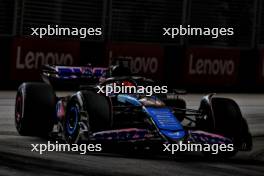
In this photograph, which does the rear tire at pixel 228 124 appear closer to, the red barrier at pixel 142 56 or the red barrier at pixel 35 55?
the red barrier at pixel 35 55

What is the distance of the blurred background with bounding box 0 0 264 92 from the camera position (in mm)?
20219

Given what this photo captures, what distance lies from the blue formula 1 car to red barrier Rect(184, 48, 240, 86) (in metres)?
11.8

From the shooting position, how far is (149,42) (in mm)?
23078

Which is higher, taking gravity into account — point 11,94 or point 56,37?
point 56,37

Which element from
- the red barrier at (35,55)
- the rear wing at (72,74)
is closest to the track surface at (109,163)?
the rear wing at (72,74)

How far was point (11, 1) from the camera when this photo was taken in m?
20.7

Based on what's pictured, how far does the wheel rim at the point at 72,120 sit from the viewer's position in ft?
30.5

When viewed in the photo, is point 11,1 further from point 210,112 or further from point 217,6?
point 210,112

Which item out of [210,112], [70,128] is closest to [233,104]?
[210,112]

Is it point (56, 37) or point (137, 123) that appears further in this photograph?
point (56, 37)

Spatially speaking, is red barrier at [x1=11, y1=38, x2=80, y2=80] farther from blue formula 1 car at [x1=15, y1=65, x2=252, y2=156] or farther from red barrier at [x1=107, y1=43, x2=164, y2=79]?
blue formula 1 car at [x1=15, y1=65, x2=252, y2=156]

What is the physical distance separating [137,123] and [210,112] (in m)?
0.90

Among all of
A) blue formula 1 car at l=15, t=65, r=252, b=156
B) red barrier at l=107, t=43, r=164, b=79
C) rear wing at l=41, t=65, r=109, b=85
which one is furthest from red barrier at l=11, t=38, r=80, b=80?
blue formula 1 car at l=15, t=65, r=252, b=156

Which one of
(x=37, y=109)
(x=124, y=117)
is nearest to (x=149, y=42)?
(x=37, y=109)
